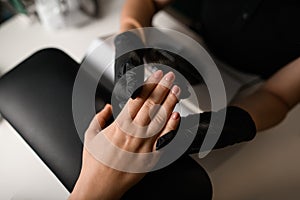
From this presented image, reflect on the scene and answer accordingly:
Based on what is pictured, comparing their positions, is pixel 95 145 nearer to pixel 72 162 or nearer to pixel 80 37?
pixel 72 162

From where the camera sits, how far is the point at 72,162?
1.69 ft

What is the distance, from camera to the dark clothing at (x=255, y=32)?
2.16 ft

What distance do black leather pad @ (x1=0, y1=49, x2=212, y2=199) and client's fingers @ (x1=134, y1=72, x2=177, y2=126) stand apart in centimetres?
8

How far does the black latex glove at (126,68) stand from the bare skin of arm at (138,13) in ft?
0.23

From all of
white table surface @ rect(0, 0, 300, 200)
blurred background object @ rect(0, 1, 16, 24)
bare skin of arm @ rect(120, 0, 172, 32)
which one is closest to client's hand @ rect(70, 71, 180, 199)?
white table surface @ rect(0, 0, 300, 200)

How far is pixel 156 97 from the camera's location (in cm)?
47

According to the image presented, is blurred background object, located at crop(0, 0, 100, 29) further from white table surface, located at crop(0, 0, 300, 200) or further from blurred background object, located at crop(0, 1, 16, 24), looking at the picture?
white table surface, located at crop(0, 0, 300, 200)

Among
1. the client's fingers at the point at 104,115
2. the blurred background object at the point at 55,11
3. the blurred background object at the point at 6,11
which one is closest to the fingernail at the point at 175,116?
the client's fingers at the point at 104,115

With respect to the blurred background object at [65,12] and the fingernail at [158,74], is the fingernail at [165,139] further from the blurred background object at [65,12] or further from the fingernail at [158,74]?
the blurred background object at [65,12]

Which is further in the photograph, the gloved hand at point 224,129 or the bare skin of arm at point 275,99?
the bare skin of arm at point 275,99

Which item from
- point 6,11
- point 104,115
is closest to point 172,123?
point 104,115

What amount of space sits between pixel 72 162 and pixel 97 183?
67mm

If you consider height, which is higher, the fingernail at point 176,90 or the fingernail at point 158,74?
the fingernail at point 158,74

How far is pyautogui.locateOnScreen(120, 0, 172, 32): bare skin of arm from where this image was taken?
0.65 m
